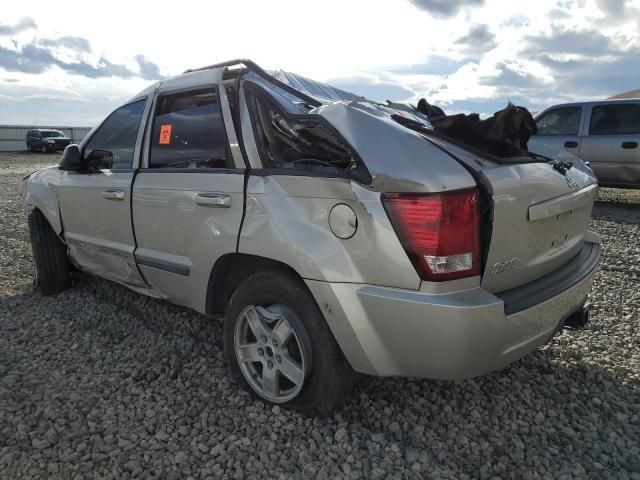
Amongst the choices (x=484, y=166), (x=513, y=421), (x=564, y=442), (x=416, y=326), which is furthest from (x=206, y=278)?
(x=564, y=442)

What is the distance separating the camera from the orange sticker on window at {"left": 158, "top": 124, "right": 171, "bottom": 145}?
323 centimetres

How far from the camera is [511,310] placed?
2146mm

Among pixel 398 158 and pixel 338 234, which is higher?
pixel 398 158

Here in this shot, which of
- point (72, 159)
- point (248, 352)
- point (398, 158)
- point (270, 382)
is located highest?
point (398, 158)

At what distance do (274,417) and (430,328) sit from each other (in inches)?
40.0

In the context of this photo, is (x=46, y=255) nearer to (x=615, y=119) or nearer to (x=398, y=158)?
(x=398, y=158)

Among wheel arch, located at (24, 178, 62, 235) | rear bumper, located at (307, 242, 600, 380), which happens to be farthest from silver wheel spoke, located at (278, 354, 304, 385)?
wheel arch, located at (24, 178, 62, 235)

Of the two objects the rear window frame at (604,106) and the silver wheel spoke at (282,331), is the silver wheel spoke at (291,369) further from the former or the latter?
the rear window frame at (604,106)

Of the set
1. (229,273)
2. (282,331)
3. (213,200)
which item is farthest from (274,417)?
(213,200)

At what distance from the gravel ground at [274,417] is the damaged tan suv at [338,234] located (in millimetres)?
247

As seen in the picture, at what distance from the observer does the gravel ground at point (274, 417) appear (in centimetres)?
226

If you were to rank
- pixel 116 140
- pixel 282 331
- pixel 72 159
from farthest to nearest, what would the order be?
pixel 72 159 < pixel 116 140 < pixel 282 331

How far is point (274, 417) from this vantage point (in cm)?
258

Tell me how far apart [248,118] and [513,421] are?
2056 mm
